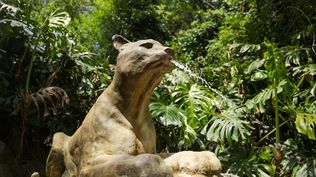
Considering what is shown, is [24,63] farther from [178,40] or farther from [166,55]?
[178,40]

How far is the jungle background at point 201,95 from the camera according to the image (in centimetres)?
505

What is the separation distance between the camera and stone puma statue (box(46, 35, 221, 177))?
218cm

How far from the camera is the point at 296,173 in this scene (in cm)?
498

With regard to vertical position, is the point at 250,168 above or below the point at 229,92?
below

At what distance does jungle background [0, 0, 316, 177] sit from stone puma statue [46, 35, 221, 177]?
7.59 feet

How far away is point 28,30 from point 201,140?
282 centimetres

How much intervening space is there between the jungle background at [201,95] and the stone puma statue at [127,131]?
2314 millimetres

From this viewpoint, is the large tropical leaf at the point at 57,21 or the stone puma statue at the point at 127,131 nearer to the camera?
the stone puma statue at the point at 127,131

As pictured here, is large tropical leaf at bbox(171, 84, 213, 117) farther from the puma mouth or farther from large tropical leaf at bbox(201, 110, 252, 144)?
the puma mouth

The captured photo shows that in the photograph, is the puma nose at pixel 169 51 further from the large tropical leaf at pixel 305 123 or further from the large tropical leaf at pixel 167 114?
the large tropical leaf at pixel 167 114

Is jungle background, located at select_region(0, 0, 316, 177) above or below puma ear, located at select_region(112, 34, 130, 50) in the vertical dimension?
below

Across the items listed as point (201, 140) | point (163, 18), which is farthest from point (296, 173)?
point (163, 18)

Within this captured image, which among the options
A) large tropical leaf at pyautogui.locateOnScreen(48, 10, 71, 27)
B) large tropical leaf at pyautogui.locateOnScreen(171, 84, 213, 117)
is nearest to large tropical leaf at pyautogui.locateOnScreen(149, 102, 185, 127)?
large tropical leaf at pyautogui.locateOnScreen(171, 84, 213, 117)

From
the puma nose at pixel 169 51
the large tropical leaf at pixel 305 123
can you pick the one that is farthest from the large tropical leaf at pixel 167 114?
the puma nose at pixel 169 51
